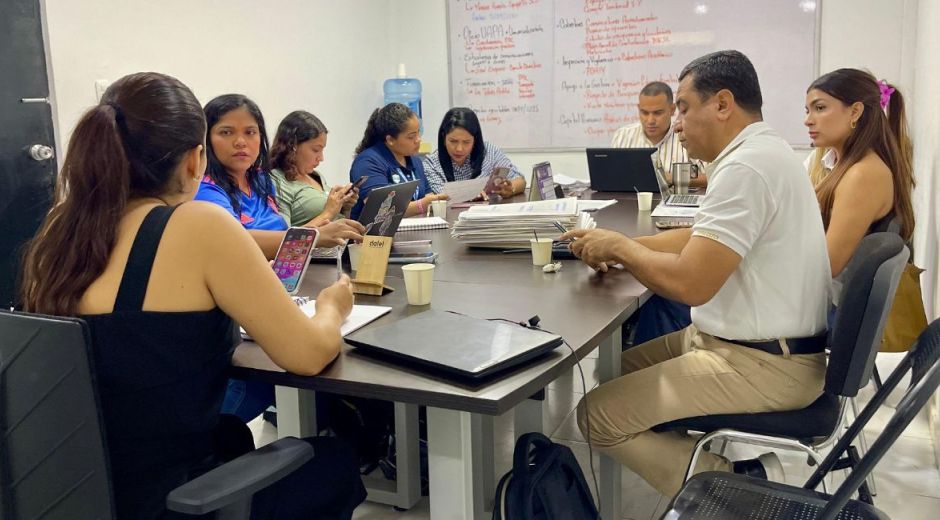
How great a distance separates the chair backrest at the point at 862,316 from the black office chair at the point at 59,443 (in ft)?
3.41

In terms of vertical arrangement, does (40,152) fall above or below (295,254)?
above

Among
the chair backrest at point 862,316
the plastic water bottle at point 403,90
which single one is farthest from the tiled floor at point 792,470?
the plastic water bottle at point 403,90

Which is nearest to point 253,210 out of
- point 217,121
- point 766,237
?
point 217,121

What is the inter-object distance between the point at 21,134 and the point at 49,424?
7.37ft

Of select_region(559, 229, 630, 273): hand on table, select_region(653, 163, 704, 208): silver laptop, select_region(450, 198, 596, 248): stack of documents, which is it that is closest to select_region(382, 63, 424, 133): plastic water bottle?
select_region(653, 163, 704, 208): silver laptop

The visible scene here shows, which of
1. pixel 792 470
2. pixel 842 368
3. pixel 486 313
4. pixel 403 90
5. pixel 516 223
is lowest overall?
pixel 792 470

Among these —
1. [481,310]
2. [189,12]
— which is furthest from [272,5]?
[481,310]

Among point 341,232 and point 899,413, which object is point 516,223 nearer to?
point 341,232

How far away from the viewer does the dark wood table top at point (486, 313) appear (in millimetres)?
1189

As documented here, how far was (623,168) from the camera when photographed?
3.70 meters

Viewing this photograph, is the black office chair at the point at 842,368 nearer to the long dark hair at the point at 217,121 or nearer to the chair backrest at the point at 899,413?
the chair backrest at the point at 899,413

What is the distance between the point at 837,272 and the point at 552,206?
820mm

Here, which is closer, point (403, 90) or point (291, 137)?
point (291, 137)

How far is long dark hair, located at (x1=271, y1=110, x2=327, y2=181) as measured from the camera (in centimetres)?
317
